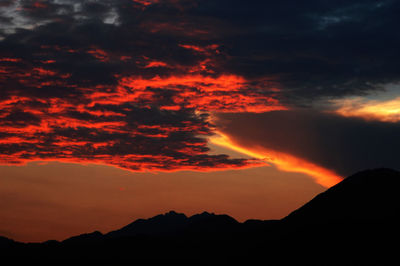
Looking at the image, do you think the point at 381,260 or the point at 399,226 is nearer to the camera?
the point at 381,260

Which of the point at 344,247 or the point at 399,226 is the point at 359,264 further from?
the point at 399,226

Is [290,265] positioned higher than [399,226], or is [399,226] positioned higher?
[399,226]

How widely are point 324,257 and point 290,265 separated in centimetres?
1538

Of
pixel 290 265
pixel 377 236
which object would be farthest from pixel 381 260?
pixel 290 265

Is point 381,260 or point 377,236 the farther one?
point 377,236

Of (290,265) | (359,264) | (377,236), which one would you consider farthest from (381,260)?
(290,265)

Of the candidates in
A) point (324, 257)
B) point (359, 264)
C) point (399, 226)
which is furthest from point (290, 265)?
point (399, 226)

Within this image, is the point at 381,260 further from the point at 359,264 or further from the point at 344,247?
the point at 344,247

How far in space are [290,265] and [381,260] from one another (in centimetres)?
4053

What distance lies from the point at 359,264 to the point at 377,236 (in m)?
21.7

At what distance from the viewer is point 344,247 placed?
196 meters

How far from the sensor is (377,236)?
7549 inches

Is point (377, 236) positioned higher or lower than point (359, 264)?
higher

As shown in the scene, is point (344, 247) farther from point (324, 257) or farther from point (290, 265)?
point (290, 265)
